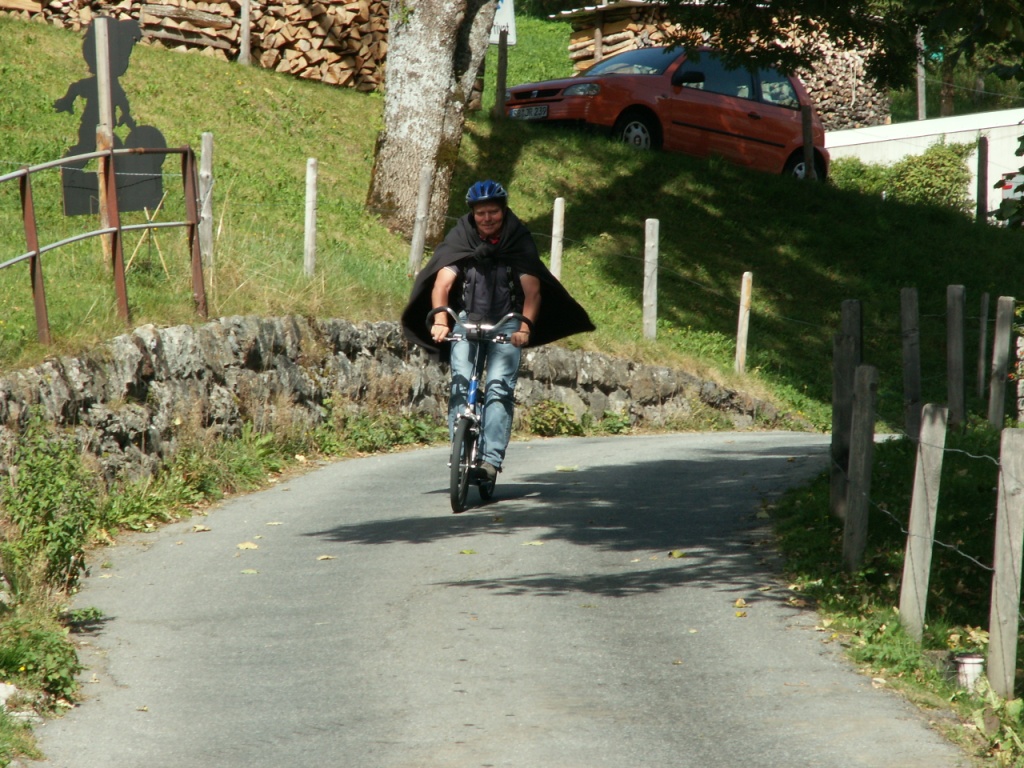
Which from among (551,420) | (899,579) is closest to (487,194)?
(899,579)

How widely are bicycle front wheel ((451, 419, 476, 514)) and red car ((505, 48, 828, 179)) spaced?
15.9 metres

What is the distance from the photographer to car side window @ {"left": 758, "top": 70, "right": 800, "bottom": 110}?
25.7 metres

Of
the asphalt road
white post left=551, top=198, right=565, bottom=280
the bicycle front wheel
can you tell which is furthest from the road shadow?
white post left=551, top=198, right=565, bottom=280

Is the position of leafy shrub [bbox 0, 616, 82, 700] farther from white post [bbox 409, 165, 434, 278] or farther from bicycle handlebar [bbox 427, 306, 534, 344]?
white post [bbox 409, 165, 434, 278]

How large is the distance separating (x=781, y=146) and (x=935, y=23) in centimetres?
1953

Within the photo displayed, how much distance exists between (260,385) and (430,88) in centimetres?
788

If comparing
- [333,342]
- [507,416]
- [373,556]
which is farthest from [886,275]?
[373,556]

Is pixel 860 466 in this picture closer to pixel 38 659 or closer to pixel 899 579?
pixel 899 579

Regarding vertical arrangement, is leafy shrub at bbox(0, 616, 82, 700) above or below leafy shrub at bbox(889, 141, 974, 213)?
below

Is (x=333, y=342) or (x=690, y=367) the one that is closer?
(x=333, y=342)

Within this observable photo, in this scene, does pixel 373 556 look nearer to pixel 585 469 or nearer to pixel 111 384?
pixel 111 384

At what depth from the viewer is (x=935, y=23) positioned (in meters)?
6.85

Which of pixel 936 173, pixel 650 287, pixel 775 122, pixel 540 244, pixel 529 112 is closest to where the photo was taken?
pixel 650 287

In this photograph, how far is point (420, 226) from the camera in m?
16.4
